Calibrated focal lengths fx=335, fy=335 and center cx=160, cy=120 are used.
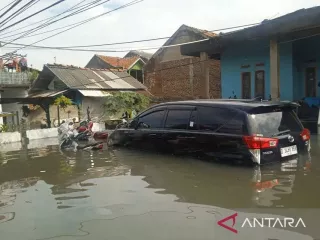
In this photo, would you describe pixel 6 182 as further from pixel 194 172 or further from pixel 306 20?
pixel 306 20

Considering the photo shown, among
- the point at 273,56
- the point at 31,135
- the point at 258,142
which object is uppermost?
the point at 273,56

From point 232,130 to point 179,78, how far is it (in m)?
20.4

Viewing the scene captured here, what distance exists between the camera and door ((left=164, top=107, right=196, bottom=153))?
655cm

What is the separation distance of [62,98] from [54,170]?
13.7 m

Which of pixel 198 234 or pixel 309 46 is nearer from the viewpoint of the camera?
pixel 198 234

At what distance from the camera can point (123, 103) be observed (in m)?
21.4

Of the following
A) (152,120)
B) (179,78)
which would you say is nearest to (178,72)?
(179,78)

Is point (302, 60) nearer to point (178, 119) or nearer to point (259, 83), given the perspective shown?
point (259, 83)

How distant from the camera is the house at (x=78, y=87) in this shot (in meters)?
23.0

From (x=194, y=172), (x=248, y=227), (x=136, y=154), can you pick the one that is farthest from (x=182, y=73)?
(x=248, y=227)

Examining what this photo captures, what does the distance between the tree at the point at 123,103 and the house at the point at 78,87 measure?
173 centimetres

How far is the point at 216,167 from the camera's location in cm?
611

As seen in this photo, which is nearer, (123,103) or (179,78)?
(123,103)

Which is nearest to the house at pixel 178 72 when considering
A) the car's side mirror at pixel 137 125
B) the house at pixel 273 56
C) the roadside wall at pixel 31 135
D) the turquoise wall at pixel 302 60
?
the house at pixel 273 56
